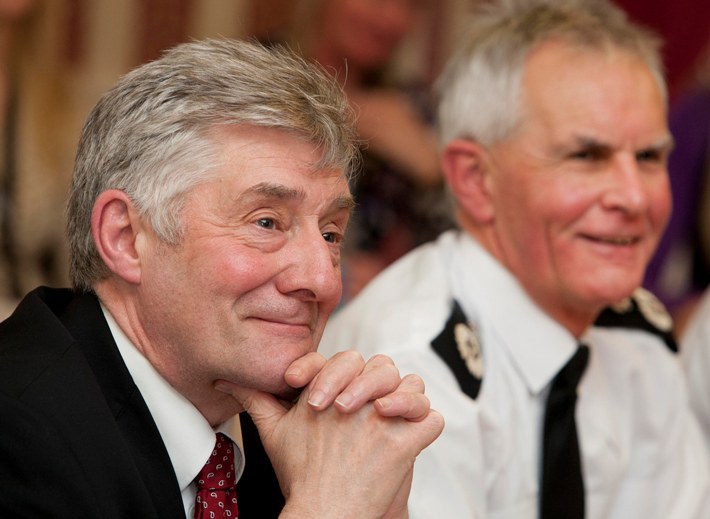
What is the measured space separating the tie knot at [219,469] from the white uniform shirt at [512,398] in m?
0.39

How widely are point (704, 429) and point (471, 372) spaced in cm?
100

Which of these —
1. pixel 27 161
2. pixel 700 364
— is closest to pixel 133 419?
pixel 27 161

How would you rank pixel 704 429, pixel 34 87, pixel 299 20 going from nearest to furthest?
pixel 704 429 → pixel 34 87 → pixel 299 20

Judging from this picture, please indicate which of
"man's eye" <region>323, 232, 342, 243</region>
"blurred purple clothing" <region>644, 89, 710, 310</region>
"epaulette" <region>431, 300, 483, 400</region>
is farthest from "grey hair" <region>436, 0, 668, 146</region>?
"blurred purple clothing" <region>644, 89, 710, 310</region>

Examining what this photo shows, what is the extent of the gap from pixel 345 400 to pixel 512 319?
32.4 inches

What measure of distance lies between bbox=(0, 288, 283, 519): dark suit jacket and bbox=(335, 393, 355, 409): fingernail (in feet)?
0.80

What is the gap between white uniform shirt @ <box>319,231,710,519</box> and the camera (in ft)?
6.78

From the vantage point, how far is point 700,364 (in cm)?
293

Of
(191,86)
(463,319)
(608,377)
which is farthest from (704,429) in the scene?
(191,86)

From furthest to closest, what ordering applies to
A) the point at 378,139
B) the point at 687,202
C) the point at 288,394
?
1. the point at 687,202
2. the point at 378,139
3. the point at 288,394

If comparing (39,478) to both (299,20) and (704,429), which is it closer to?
(704,429)

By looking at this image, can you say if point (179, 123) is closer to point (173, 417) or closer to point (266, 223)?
point (266, 223)

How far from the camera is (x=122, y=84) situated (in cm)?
163

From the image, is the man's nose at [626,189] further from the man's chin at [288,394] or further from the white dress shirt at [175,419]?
the white dress shirt at [175,419]
